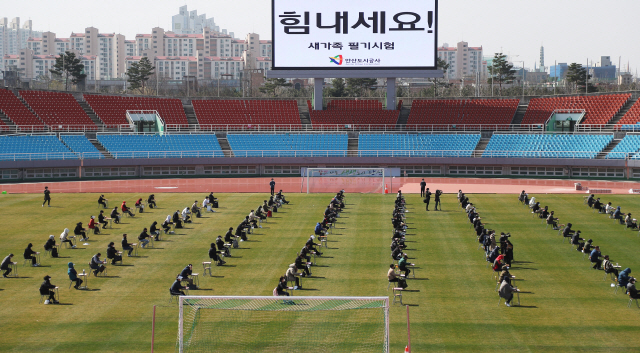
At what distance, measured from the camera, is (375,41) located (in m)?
78.2

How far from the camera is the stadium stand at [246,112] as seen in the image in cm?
8912

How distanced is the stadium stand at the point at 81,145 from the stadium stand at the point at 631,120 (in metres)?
56.9

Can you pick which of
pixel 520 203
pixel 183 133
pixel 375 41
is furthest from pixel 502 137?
pixel 183 133

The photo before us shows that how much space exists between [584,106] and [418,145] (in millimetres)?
22835

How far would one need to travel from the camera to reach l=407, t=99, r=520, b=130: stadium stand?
87500 millimetres

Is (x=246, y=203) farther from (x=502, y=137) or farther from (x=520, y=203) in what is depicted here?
(x=502, y=137)

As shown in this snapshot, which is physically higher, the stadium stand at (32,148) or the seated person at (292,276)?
the stadium stand at (32,148)

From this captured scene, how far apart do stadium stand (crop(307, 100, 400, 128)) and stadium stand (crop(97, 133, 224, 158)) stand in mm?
14386

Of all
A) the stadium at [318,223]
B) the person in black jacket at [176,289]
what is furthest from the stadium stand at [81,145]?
the person in black jacket at [176,289]

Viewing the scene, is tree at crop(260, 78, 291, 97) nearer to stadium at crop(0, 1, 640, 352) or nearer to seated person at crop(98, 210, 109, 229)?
stadium at crop(0, 1, 640, 352)

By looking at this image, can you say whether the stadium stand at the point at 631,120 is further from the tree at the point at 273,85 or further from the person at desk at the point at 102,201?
the tree at the point at 273,85

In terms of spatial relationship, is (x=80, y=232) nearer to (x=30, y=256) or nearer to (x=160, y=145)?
(x=30, y=256)

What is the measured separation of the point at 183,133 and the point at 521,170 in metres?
38.7

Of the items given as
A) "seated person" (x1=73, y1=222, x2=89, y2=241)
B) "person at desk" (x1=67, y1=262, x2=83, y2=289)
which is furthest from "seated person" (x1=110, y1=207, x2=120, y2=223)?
"person at desk" (x1=67, y1=262, x2=83, y2=289)
